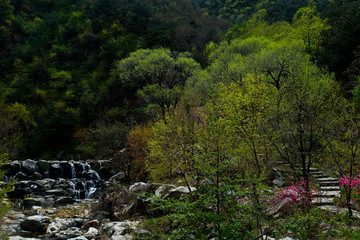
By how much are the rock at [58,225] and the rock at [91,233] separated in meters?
1.76

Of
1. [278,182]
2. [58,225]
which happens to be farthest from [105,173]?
[278,182]

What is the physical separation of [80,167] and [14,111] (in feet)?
56.5

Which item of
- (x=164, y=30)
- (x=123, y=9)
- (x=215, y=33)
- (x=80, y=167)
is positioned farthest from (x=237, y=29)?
(x=80, y=167)

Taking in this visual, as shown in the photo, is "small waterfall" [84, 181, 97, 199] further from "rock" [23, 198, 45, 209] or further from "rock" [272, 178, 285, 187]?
"rock" [272, 178, 285, 187]

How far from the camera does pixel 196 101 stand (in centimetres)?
2292

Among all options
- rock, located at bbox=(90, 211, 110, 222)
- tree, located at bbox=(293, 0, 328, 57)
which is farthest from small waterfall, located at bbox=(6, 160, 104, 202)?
tree, located at bbox=(293, 0, 328, 57)

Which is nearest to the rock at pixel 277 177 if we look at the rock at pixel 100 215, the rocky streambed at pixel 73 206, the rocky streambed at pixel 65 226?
the rocky streambed at pixel 73 206

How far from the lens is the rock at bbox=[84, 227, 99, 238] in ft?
34.7

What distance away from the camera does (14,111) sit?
109 feet

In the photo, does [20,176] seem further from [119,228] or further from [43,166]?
[119,228]

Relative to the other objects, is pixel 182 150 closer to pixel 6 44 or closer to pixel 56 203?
pixel 56 203

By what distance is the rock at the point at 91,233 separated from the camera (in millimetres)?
10586

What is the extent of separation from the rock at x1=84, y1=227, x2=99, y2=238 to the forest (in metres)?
2.95

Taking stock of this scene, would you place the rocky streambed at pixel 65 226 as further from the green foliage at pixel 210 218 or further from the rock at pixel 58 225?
the green foliage at pixel 210 218
